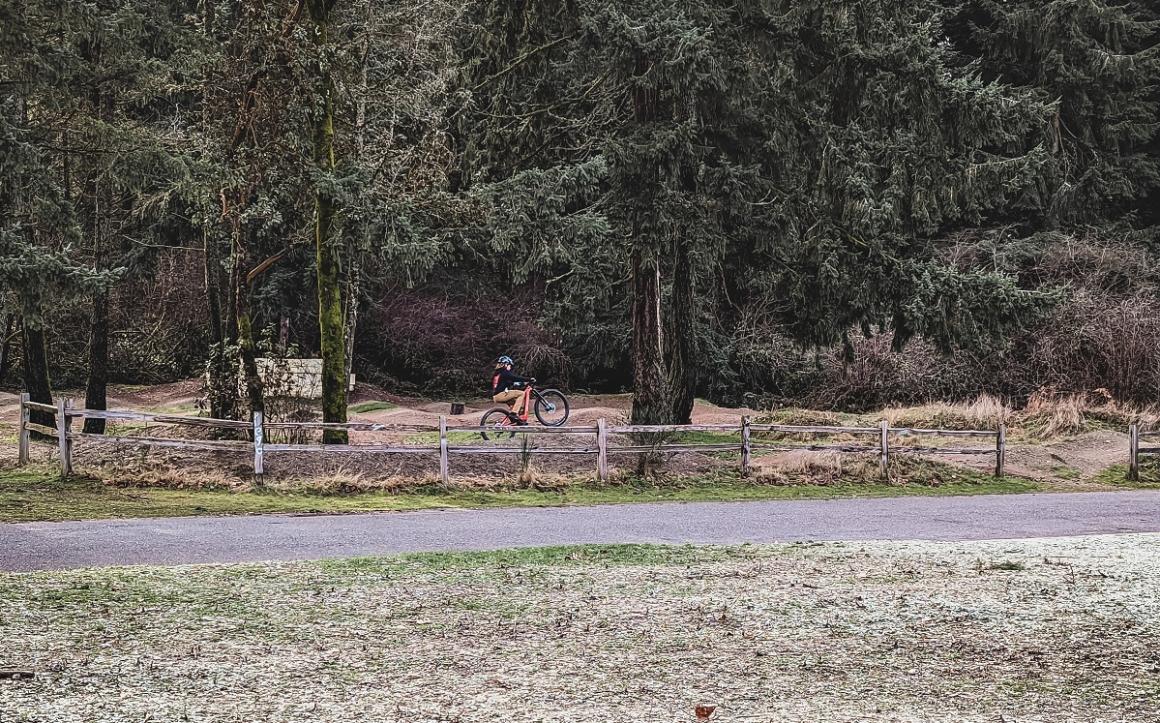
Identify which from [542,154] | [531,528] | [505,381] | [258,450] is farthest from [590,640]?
[542,154]

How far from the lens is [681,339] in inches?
896

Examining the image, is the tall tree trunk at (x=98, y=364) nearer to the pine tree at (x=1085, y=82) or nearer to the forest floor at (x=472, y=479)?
the forest floor at (x=472, y=479)

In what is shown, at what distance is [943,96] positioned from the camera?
2095 centimetres

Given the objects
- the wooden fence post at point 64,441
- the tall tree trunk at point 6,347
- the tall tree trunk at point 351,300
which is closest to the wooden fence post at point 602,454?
the wooden fence post at point 64,441

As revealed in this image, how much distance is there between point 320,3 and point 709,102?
24.3 ft

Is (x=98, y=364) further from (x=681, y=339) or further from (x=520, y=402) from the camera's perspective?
(x=681, y=339)

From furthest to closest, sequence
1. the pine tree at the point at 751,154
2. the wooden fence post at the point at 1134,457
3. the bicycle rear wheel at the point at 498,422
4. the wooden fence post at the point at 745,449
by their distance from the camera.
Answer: the bicycle rear wheel at the point at 498,422
the pine tree at the point at 751,154
the wooden fence post at the point at 1134,457
the wooden fence post at the point at 745,449

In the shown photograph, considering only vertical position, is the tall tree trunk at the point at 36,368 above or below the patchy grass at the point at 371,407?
above

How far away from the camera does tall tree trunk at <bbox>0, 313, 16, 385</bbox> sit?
28442 millimetres

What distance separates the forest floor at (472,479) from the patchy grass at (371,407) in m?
6.77

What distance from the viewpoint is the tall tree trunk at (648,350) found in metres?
21.4

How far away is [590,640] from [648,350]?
1517 cm

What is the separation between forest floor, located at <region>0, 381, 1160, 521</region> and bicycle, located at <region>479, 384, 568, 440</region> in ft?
2.62

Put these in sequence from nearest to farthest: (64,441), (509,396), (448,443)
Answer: (64,441) → (448,443) → (509,396)
